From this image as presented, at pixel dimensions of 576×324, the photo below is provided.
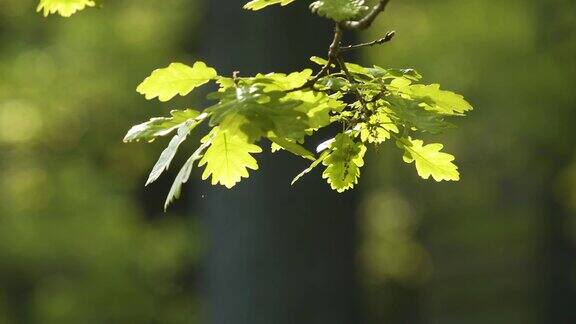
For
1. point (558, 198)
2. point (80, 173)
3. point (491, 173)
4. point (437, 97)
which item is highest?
point (437, 97)

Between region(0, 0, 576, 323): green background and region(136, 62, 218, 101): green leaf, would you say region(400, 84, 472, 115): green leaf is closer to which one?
region(136, 62, 218, 101): green leaf

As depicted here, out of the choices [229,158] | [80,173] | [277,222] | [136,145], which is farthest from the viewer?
[136,145]

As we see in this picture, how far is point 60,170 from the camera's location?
7.59 metres

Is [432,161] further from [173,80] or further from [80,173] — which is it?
[80,173]

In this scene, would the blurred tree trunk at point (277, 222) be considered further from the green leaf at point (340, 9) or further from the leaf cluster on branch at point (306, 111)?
the green leaf at point (340, 9)

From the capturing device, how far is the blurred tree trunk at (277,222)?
12.9 ft

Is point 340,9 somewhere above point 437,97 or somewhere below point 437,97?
above

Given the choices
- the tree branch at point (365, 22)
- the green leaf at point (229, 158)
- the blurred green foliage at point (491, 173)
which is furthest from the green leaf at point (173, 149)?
the blurred green foliage at point (491, 173)

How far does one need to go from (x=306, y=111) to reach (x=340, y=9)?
0.14 metres

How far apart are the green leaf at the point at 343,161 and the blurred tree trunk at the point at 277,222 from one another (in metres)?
2.40

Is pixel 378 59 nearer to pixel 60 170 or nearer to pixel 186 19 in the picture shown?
pixel 186 19

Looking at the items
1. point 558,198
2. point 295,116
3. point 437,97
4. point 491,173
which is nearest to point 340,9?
point 295,116

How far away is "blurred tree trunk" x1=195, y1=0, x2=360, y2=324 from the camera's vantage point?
12.9 ft

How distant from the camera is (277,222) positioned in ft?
12.9
